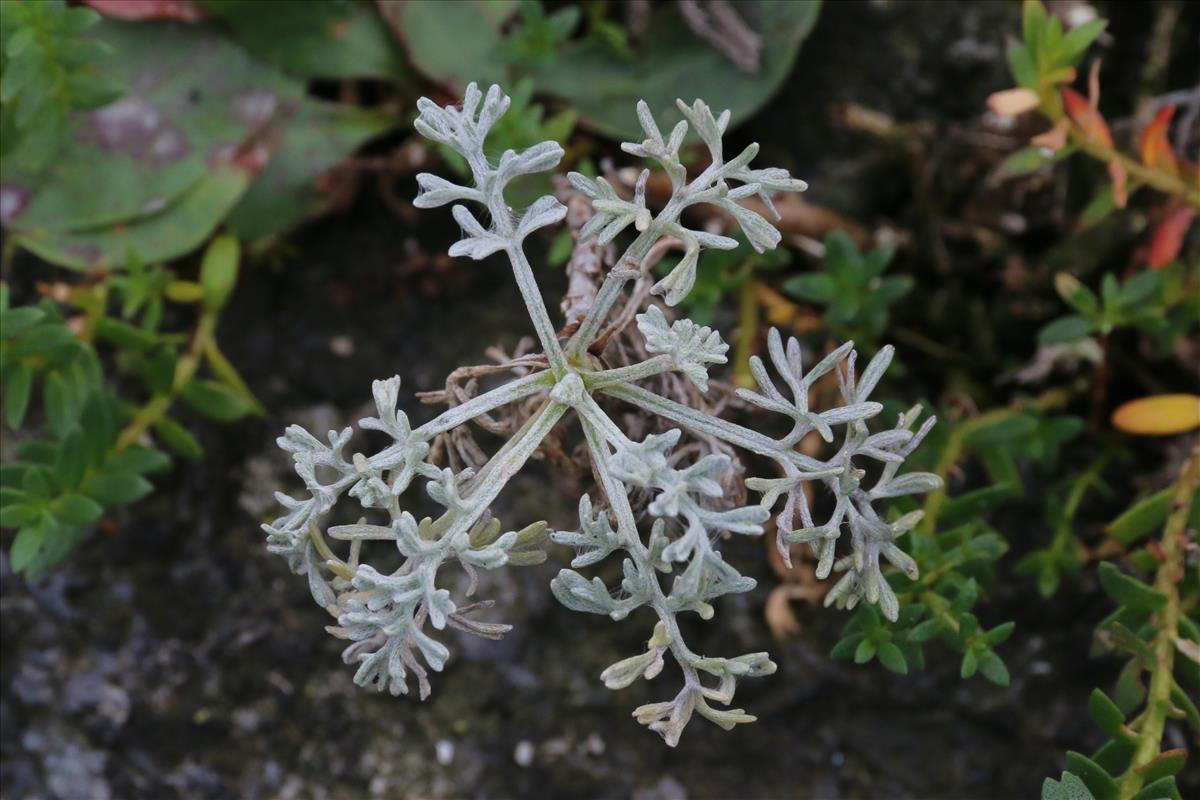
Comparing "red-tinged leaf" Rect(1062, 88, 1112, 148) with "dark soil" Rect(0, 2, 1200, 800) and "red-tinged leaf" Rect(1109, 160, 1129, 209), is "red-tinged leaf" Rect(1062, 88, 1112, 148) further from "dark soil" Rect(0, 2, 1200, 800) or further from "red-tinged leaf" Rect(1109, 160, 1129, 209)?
"dark soil" Rect(0, 2, 1200, 800)

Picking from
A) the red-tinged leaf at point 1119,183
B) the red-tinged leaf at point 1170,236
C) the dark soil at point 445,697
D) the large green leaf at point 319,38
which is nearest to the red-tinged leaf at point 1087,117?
the red-tinged leaf at point 1119,183

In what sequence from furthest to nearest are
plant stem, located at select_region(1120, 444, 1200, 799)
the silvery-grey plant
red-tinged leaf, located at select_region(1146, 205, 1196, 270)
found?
1. red-tinged leaf, located at select_region(1146, 205, 1196, 270)
2. plant stem, located at select_region(1120, 444, 1200, 799)
3. the silvery-grey plant

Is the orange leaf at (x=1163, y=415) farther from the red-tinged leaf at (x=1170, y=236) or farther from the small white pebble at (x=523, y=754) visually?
the small white pebble at (x=523, y=754)

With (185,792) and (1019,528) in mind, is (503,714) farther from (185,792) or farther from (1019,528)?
(1019,528)

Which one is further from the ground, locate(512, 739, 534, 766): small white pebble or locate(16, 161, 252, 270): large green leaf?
locate(16, 161, 252, 270): large green leaf

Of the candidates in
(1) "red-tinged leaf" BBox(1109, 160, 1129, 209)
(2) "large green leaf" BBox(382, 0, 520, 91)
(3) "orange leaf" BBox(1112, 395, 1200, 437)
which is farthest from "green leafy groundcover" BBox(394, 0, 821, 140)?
(3) "orange leaf" BBox(1112, 395, 1200, 437)

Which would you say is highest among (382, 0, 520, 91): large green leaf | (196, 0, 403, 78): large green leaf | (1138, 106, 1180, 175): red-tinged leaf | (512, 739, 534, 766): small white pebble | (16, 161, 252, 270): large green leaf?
(1138, 106, 1180, 175): red-tinged leaf

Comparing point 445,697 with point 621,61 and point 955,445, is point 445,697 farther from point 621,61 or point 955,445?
point 621,61
